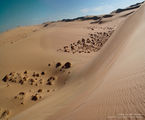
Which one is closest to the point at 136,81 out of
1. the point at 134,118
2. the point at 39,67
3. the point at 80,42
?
the point at 134,118

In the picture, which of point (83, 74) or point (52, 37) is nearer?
point (83, 74)

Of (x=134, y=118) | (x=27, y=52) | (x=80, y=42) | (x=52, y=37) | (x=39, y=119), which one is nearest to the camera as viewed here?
(x=134, y=118)

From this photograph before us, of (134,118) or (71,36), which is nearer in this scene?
(134,118)

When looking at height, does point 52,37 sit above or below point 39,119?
above

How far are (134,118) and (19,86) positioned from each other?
5.79m

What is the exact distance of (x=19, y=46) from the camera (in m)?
10.8

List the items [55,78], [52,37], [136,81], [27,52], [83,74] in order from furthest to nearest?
[52,37] < [27,52] < [55,78] < [83,74] < [136,81]

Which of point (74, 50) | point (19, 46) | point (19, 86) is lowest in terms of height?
point (19, 86)

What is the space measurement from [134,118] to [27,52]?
9130mm

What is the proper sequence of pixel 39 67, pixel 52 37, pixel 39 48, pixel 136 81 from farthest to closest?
pixel 52 37 → pixel 39 48 → pixel 39 67 → pixel 136 81

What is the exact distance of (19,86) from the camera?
21.0 feet

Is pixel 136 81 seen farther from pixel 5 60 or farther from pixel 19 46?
pixel 19 46

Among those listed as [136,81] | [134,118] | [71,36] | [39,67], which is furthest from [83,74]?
[71,36]

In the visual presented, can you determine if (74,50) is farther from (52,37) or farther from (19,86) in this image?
(19,86)
